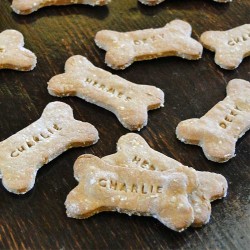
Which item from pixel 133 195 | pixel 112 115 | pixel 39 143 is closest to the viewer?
pixel 133 195

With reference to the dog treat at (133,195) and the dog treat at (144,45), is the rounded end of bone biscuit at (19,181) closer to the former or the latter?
the dog treat at (133,195)

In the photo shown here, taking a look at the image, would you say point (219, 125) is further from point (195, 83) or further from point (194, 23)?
point (194, 23)

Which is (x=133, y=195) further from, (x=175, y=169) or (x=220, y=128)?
(x=220, y=128)

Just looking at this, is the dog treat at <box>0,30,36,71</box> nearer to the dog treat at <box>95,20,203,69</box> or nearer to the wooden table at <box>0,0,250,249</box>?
the wooden table at <box>0,0,250,249</box>

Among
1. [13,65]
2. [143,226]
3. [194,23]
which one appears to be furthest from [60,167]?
[194,23]

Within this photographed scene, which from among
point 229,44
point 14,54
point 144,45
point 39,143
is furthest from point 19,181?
point 229,44

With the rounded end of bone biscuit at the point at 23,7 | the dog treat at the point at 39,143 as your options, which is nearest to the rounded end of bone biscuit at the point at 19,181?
the dog treat at the point at 39,143
